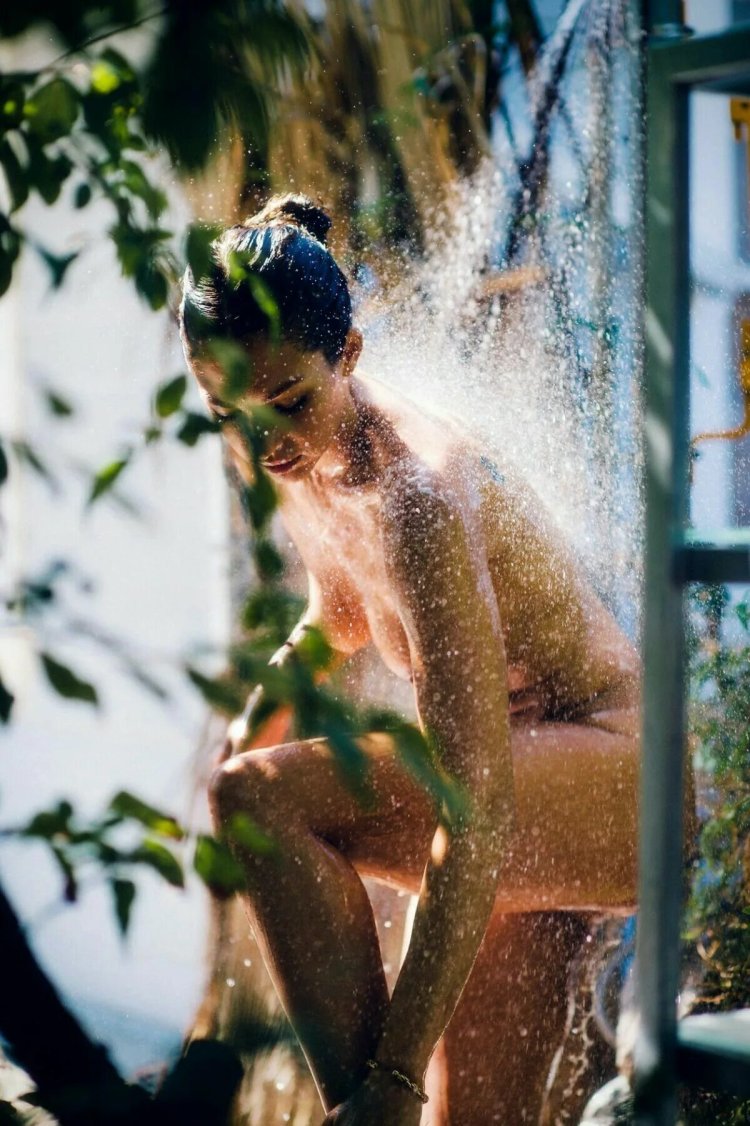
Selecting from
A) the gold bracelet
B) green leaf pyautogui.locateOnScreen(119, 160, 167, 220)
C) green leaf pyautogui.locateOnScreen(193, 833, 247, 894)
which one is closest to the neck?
green leaf pyautogui.locateOnScreen(119, 160, 167, 220)

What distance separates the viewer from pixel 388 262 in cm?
166

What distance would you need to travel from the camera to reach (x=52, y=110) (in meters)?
1.20

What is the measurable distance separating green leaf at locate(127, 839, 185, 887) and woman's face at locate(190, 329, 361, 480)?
569mm

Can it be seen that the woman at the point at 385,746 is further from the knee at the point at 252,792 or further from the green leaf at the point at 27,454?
the green leaf at the point at 27,454

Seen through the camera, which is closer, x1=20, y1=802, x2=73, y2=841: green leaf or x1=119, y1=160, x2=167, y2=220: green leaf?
x1=20, y1=802, x2=73, y2=841: green leaf

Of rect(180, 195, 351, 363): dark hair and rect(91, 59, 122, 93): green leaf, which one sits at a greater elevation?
rect(91, 59, 122, 93): green leaf

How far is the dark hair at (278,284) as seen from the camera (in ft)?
4.83

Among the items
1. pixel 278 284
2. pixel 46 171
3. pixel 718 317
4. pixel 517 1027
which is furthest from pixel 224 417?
pixel 517 1027

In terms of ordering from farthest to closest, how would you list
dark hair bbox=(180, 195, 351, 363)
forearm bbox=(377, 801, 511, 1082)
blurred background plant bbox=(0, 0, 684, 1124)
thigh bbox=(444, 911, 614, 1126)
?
thigh bbox=(444, 911, 614, 1126) → forearm bbox=(377, 801, 511, 1082) → dark hair bbox=(180, 195, 351, 363) → blurred background plant bbox=(0, 0, 684, 1124)

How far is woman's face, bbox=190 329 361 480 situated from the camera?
1.50m

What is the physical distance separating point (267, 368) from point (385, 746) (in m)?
0.45

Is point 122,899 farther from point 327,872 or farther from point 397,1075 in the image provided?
point 397,1075

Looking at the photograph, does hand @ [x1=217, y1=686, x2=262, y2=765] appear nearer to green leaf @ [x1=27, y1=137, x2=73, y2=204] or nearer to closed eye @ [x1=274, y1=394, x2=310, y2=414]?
closed eye @ [x1=274, y1=394, x2=310, y2=414]

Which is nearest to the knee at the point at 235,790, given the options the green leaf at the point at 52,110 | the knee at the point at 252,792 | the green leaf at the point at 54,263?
the knee at the point at 252,792
